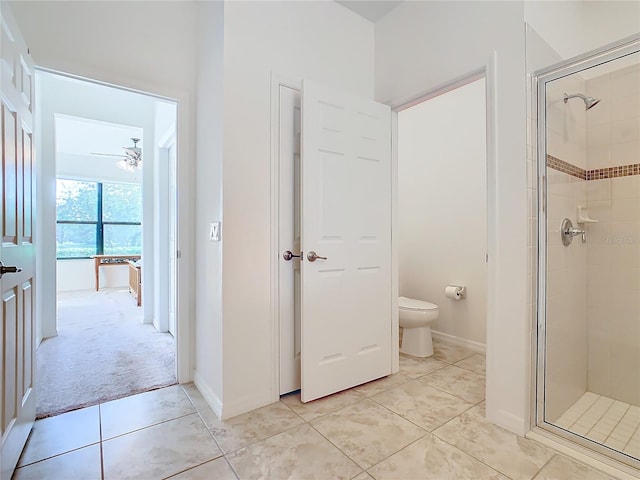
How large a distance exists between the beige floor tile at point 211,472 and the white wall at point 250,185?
15.1 inches

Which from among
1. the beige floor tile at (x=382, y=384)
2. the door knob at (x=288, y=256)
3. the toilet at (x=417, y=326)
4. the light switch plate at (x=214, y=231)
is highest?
the light switch plate at (x=214, y=231)

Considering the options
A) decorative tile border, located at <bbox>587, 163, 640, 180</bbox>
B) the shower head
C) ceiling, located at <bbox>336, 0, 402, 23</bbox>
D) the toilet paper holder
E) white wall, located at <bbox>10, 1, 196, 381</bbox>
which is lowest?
the toilet paper holder

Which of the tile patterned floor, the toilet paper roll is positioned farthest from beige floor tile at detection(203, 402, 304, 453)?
the toilet paper roll

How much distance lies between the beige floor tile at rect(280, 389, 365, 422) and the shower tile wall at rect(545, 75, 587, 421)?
3.55 feet

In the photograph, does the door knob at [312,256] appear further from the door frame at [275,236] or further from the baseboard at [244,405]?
the baseboard at [244,405]

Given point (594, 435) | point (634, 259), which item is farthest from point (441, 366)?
point (634, 259)

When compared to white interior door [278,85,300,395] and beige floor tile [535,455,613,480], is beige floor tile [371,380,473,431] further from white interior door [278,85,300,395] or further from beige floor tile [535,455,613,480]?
white interior door [278,85,300,395]

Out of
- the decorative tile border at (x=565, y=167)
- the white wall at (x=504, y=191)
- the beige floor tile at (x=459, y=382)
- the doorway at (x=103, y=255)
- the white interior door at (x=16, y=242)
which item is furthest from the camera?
the doorway at (x=103, y=255)

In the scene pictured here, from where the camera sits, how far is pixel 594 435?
169 centimetres

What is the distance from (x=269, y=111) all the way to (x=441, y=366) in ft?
7.49

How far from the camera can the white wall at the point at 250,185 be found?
1.88 metres

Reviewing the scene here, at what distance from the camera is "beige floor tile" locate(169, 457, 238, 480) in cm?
139

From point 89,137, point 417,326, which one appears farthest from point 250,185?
point 89,137

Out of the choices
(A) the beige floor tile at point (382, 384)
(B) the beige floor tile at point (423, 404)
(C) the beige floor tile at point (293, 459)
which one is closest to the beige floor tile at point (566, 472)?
(B) the beige floor tile at point (423, 404)
